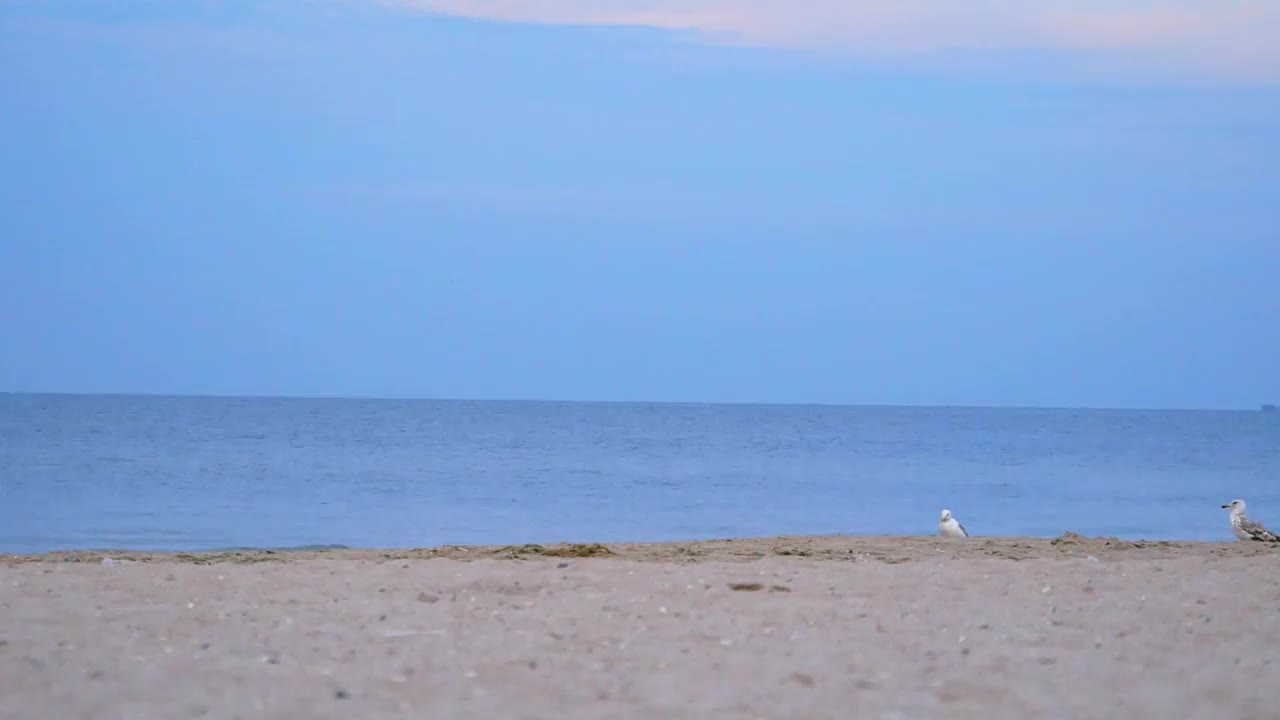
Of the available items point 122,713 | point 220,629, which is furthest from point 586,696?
point 220,629

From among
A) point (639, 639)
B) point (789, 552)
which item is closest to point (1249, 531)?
point (789, 552)

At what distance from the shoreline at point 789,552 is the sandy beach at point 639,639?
769mm

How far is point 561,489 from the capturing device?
1234 inches

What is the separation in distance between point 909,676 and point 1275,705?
1.47m

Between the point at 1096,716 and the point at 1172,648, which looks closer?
the point at 1096,716

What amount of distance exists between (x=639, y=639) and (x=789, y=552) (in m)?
5.11

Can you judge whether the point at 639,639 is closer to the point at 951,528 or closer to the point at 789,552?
the point at 789,552

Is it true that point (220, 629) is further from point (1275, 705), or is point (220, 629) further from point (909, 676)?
point (1275, 705)

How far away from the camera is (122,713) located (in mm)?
5195

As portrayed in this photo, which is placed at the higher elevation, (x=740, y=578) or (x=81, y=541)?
(x=81, y=541)

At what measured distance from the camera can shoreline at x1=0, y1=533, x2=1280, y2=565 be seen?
1134cm

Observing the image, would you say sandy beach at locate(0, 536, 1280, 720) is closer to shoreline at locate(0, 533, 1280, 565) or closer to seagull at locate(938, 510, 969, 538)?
shoreline at locate(0, 533, 1280, 565)

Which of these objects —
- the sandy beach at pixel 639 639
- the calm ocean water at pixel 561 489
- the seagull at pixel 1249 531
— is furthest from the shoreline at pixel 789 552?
the calm ocean water at pixel 561 489

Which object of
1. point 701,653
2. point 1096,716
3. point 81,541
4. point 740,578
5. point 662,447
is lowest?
point 1096,716
